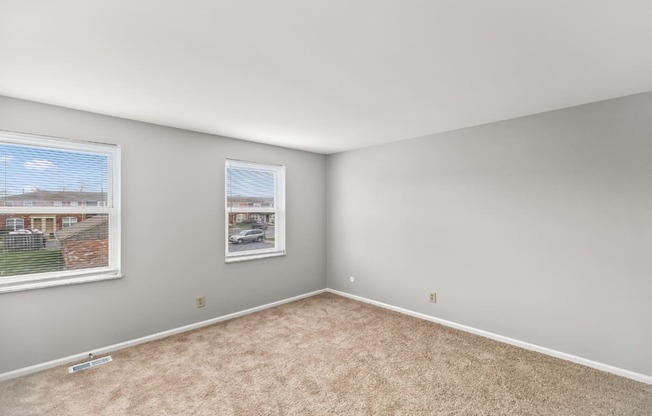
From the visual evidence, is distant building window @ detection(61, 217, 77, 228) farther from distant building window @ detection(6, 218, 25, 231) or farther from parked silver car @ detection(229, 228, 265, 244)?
parked silver car @ detection(229, 228, 265, 244)

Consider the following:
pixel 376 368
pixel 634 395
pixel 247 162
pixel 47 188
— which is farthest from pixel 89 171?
pixel 634 395

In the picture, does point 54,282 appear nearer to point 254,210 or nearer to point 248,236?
point 248,236

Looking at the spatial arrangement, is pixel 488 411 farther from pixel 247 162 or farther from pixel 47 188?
pixel 47 188

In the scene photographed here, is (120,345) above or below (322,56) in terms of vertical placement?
below

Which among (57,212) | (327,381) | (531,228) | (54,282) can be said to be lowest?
(327,381)

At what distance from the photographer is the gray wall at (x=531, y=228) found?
2.42m

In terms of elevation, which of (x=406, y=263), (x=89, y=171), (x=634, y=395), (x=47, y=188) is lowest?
(x=634, y=395)

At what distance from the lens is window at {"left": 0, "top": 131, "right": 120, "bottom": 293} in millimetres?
2471

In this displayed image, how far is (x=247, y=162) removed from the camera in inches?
155

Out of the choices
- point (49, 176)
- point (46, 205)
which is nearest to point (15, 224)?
point (46, 205)

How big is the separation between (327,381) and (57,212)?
277cm

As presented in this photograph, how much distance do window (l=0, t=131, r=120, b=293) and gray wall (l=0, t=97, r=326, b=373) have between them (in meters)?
0.10

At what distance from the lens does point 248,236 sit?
4.07 metres

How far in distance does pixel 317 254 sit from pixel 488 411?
3.09m
